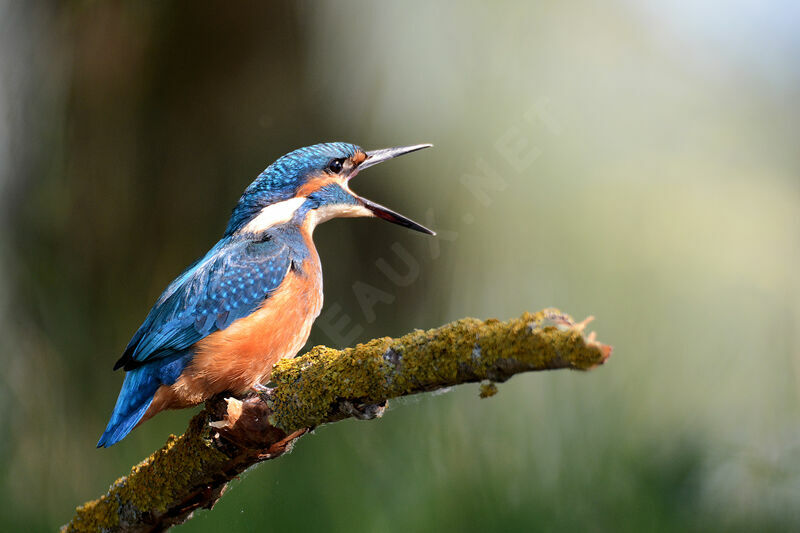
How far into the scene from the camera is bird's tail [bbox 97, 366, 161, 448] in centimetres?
191

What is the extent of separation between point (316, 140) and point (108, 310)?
103cm

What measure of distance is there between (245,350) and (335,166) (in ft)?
2.53

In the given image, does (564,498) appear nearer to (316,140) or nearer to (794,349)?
(794,349)

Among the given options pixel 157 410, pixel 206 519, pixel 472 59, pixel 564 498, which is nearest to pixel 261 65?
pixel 472 59

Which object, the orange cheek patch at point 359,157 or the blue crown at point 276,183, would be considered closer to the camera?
the blue crown at point 276,183

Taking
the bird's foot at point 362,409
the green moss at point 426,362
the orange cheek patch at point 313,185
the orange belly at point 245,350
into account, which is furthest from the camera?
the orange cheek patch at point 313,185

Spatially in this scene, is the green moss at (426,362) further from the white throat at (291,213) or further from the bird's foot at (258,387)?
the white throat at (291,213)

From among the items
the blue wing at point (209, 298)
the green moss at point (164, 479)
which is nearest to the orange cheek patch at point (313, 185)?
the blue wing at point (209, 298)

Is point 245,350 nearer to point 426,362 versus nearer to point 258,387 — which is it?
point 258,387

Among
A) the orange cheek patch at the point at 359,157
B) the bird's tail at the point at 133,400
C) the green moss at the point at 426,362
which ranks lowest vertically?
the bird's tail at the point at 133,400

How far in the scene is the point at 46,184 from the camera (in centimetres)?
304

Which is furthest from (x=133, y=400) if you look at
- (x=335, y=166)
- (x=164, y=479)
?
(x=335, y=166)

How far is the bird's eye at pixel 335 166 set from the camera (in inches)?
99.4

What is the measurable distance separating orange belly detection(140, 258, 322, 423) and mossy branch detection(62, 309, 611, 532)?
0.32 ft
